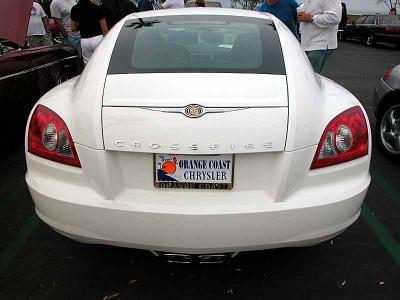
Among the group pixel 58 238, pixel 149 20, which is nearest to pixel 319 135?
pixel 149 20

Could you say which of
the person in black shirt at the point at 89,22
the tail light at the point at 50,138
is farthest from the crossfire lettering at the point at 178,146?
the person in black shirt at the point at 89,22

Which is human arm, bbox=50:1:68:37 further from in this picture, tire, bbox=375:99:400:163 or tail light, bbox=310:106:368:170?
Answer: tail light, bbox=310:106:368:170

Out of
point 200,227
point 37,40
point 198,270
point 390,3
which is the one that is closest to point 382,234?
point 198,270

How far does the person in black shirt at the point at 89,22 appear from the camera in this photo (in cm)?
656

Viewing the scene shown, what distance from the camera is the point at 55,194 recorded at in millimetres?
2270

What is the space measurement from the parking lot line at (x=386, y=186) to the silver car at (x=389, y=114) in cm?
41

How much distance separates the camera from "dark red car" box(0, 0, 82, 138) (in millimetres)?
3721

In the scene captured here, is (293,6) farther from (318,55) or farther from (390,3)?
(390,3)

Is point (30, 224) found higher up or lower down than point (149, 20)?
lower down

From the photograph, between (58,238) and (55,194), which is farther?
(58,238)

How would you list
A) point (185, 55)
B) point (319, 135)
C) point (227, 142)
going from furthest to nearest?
point (185, 55) < point (319, 135) < point (227, 142)

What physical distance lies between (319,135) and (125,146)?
3.20 ft

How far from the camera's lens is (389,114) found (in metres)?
4.74

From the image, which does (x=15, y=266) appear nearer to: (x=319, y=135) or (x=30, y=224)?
(x=30, y=224)
